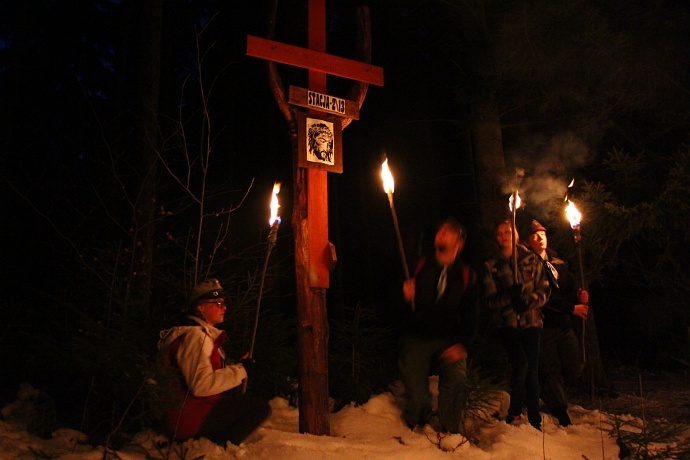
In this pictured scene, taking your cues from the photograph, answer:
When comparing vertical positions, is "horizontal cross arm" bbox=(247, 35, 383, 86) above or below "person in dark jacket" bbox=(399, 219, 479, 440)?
above

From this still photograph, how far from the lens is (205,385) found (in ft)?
14.4

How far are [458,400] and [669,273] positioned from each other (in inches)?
280

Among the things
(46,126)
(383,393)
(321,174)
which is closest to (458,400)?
(383,393)

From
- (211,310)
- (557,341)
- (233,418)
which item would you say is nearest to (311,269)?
(211,310)

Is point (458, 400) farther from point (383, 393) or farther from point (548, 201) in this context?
point (548, 201)

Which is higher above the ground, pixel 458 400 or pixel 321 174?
pixel 321 174

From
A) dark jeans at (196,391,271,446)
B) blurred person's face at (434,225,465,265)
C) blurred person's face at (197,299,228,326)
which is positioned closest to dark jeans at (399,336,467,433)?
blurred person's face at (434,225,465,265)

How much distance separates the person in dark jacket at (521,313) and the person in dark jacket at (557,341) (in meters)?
0.25

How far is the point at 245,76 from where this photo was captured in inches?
706

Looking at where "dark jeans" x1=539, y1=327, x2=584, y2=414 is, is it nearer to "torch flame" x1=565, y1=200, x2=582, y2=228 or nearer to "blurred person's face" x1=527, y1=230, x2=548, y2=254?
"blurred person's face" x1=527, y1=230, x2=548, y2=254

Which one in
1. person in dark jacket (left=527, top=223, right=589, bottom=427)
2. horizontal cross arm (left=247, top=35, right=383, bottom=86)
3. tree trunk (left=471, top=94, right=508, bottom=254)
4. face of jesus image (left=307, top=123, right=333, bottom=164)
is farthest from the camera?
tree trunk (left=471, top=94, right=508, bottom=254)

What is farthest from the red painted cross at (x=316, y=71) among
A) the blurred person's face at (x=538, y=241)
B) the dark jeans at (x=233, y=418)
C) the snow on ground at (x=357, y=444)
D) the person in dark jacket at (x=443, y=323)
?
the blurred person's face at (x=538, y=241)

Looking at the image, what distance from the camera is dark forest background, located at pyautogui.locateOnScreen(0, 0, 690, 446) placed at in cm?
634

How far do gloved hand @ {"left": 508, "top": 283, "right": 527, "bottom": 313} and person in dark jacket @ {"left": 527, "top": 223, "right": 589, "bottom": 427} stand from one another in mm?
520
